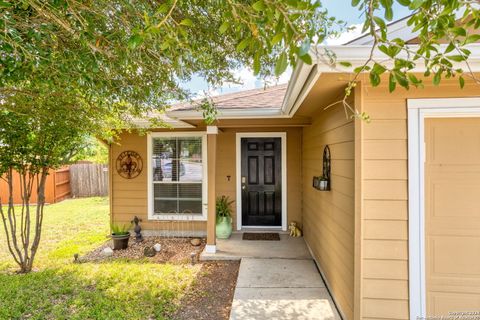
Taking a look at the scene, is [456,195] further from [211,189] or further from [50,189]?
[50,189]

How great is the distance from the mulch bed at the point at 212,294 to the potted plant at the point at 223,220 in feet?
3.01

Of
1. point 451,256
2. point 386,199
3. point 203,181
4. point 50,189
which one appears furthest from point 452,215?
point 50,189

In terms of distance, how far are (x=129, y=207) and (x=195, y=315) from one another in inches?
145

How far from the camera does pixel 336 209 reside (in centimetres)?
295

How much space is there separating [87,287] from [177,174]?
272 cm

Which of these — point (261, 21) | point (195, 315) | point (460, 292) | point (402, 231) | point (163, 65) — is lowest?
point (195, 315)

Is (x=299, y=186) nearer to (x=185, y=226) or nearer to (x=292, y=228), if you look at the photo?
(x=292, y=228)

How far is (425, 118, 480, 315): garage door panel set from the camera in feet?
7.43

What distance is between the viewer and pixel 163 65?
2627mm

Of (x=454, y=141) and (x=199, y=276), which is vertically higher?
(x=454, y=141)

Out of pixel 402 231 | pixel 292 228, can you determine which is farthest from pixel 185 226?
pixel 402 231

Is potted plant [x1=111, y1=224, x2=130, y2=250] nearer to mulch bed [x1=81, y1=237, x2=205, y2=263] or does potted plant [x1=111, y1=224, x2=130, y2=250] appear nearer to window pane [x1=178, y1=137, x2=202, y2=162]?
mulch bed [x1=81, y1=237, x2=205, y2=263]

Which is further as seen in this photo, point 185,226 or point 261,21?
point 185,226

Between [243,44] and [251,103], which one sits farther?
[251,103]
